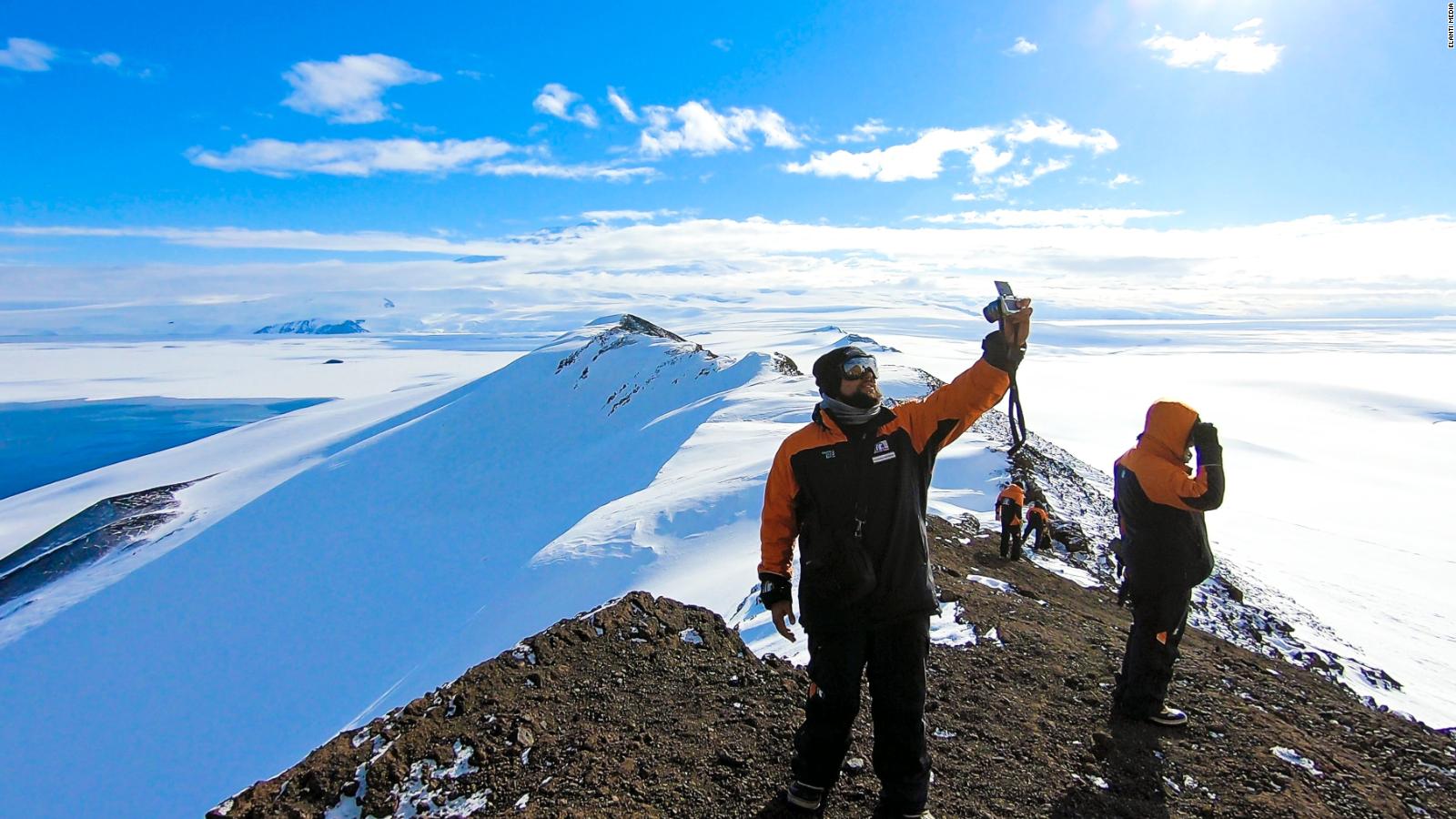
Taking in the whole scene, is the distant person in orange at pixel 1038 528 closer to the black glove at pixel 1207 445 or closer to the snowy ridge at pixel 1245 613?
the snowy ridge at pixel 1245 613

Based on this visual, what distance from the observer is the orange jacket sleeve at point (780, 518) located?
336 centimetres

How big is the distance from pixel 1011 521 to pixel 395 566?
18968 millimetres

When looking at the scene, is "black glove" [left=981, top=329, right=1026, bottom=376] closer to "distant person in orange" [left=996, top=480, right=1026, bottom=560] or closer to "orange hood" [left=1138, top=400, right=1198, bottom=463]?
"orange hood" [left=1138, top=400, right=1198, bottom=463]

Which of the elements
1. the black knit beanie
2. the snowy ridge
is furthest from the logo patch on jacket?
the snowy ridge

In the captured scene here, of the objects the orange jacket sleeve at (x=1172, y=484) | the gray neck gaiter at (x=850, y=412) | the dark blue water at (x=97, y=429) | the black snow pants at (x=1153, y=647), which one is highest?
the gray neck gaiter at (x=850, y=412)

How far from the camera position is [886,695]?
3311 millimetres

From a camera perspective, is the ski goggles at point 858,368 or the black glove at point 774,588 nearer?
the ski goggles at point 858,368

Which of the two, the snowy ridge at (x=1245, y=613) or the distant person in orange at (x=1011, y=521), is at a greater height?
the distant person in orange at (x=1011, y=521)

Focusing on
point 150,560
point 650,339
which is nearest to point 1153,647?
point 150,560

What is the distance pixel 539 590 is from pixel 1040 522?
8592mm

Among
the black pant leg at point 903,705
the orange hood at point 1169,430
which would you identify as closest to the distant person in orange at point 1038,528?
the orange hood at point 1169,430

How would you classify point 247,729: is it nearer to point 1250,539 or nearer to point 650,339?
point 1250,539

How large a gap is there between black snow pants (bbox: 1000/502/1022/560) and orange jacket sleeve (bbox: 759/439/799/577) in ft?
24.7

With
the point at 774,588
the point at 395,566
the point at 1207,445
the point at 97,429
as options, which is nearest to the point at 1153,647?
the point at 1207,445
